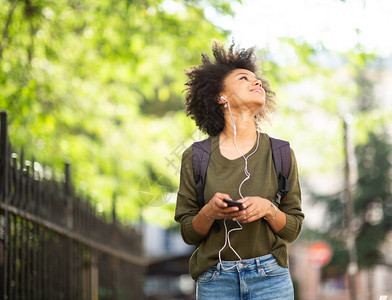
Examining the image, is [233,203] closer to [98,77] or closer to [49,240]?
[49,240]

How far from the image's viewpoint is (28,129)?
25.3 ft

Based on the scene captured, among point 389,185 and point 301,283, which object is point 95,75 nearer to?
point 389,185

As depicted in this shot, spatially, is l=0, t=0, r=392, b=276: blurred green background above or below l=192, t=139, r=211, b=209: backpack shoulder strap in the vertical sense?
above

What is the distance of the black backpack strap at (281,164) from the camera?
112 inches

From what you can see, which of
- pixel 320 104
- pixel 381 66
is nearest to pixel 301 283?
pixel 381 66

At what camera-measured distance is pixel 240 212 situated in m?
2.58

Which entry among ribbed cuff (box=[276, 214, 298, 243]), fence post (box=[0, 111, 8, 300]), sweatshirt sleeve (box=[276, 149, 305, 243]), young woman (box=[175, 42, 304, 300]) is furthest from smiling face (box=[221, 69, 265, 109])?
fence post (box=[0, 111, 8, 300])

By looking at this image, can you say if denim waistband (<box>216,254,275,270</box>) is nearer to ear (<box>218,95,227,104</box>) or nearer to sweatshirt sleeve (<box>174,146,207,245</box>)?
sweatshirt sleeve (<box>174,146,207,245</box>)

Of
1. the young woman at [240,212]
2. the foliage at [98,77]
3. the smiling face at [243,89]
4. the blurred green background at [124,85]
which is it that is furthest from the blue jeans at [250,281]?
the foliage at [98,77]

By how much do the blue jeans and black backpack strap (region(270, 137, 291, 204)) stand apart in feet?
1.09

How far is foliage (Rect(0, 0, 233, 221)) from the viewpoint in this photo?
7043 mm

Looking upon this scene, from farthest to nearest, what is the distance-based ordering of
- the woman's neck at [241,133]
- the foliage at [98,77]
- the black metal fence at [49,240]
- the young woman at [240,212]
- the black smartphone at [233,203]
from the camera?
the foliage at [98,77] < the black metal fence at [49,240] < the woman's neck at [241,133] < the young woman at [240,212] < the black smartphone at [233,203]

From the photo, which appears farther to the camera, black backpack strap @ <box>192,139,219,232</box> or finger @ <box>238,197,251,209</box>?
black backpack strap @ <box>192,139,219,232</box>

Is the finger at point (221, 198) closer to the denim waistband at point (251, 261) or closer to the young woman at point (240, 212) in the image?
the young woman at point (240, 212)
